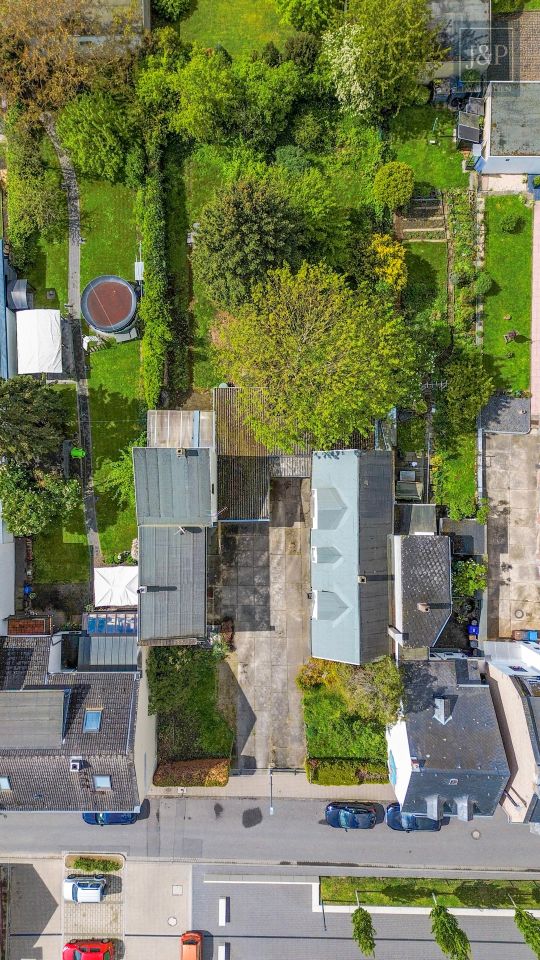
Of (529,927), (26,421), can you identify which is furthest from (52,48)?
(529,927)

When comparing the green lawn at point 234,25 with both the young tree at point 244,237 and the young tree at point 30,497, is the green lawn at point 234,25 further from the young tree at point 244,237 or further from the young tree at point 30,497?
the young tree at point 30,497

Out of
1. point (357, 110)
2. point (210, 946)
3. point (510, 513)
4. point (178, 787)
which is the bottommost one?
point (210, 946)

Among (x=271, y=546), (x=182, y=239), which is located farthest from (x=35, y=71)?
(x=271, y=546)

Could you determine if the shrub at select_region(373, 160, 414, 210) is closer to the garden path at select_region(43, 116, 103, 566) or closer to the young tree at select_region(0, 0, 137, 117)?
the young tree at select_region(0, 0, 137, 117)

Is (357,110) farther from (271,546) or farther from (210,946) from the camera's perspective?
(210,946)

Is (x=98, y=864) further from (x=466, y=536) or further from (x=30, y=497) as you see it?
(x=466, y=536)
